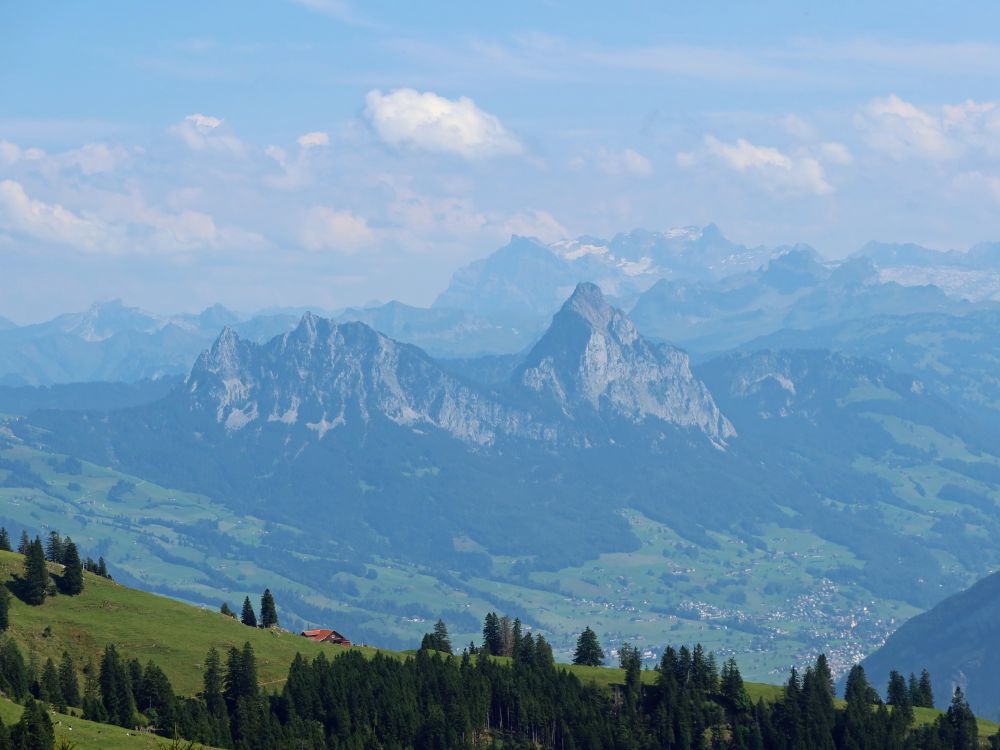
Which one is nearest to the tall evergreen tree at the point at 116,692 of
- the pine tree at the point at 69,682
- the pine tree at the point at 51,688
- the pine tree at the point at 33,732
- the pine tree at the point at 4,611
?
the pine tree at the point at 69,682

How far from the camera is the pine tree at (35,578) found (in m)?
193

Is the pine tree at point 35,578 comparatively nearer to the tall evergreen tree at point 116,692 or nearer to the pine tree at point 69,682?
the pine tree at point 69,682

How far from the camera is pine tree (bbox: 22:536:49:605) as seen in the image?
193375mm

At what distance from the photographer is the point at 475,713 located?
18975 cm

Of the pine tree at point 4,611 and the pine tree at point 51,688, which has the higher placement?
the pine tree at point 4,611

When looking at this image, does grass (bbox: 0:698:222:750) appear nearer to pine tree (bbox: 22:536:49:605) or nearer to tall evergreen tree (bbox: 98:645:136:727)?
tall evergreen tree (bbox: 98:645:136:727)

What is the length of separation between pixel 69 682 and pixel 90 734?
27.0 meters

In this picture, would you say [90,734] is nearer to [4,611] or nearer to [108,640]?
[4,611]

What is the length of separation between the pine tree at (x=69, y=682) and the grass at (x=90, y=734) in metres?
16.8

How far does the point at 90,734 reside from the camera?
471 feet

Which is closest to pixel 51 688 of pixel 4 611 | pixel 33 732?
pixel 4 611

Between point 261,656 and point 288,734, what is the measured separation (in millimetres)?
28077

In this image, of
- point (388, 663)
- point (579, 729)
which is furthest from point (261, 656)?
point (579, 729)

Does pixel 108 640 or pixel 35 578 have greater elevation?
pixel 35 578
